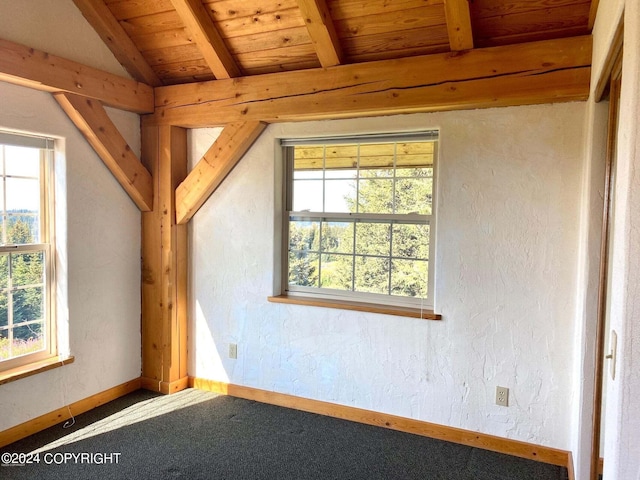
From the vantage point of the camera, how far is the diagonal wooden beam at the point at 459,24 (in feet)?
7.85

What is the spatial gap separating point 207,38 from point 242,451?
2.58 metres

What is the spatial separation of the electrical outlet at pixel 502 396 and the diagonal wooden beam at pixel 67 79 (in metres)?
3.15

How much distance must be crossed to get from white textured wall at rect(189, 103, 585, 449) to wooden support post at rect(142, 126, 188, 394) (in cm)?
59

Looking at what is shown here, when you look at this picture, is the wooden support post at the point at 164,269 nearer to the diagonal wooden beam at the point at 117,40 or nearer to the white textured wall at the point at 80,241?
the white textured wall at the point at 80,241

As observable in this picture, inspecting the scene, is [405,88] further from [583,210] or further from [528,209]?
[583,210]

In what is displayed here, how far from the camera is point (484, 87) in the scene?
8.68 ft

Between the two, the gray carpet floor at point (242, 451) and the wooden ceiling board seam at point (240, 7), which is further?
the wooden ceiling board seam at point (240, 7)

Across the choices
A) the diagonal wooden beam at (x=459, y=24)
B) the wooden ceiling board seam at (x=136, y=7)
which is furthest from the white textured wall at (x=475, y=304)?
the wooden ceiling board seam at (x=136, y=7)

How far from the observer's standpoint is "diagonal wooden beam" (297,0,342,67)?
8.58 ft

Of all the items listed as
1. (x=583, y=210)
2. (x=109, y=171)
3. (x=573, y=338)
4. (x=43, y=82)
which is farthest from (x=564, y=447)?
(x=43, y=82)

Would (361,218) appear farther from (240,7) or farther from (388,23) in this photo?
(240,7)

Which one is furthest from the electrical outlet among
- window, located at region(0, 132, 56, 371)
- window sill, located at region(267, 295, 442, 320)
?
window, located at region(0, 132, 56, 371)

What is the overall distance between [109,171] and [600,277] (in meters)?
3.20

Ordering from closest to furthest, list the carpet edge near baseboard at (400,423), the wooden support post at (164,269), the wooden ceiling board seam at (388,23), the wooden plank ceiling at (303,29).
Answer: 1. the wooden plank ceiling at (303,29)
2. the wooden ceiling board seam at (388,23)
3. the carpet edge near baseboard at (400,423)
4. the wooden support post at (164,269)
